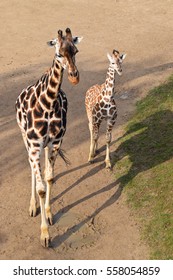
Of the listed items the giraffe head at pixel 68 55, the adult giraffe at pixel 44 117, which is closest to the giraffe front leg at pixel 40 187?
the adult giraffe at pixel 44 117

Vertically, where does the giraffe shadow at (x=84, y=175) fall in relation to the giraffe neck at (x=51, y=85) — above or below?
below

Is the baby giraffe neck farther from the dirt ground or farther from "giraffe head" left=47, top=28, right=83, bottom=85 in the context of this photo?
"giraffe head" left=47, top=28, right=83, bottom=85

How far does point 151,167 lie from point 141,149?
1.05 meters

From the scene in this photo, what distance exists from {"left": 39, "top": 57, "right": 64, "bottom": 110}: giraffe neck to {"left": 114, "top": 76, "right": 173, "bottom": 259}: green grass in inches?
164

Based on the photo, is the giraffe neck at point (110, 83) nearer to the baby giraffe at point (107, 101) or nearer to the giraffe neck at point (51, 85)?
the baby giraffe at point (107, 101)

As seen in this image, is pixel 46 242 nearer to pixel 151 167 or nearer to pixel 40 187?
pixel 40 187

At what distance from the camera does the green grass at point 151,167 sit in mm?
10914

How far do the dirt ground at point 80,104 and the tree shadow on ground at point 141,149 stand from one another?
2.4 inches

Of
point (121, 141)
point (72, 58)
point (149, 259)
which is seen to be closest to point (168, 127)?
point (121, 141)

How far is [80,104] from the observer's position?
1684 centimetres

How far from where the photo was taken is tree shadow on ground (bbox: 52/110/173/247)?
12.1 m

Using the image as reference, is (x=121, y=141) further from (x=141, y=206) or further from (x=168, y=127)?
(x=141, y=206)

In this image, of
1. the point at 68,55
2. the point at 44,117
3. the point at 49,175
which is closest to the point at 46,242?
the point at 49,175

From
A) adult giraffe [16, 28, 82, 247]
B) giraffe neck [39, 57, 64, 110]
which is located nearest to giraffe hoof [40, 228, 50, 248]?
adult giraffe [16, 28, 82, 247]
